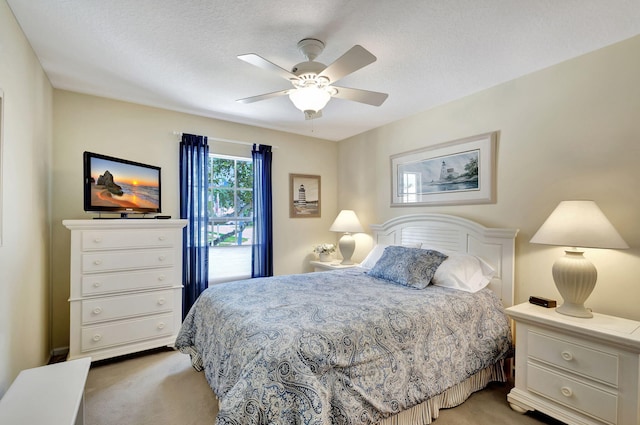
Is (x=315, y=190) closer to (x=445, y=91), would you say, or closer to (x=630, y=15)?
(x=445, y=91)

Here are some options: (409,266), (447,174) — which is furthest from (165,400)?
(447,174)

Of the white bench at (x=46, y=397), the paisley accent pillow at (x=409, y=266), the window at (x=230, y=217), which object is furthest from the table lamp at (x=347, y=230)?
the white bench at (x=46, y=397)

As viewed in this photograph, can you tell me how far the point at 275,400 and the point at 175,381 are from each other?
1.56 m

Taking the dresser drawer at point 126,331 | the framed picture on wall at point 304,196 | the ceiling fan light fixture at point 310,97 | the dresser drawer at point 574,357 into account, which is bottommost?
the dresser drawer at point 126,331

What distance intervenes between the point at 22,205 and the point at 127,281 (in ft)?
3.44

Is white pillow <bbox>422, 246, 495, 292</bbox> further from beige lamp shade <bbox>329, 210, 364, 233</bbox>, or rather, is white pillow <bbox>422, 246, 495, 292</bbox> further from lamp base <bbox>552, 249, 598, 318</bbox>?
beige lamp shade <bbox>329, 210, 364, 233</bbox>

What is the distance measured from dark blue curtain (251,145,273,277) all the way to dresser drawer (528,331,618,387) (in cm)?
289

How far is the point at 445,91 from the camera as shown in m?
2.93

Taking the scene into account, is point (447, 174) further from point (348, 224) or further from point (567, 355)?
point (567, 355)

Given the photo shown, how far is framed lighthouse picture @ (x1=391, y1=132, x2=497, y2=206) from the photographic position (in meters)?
2.88

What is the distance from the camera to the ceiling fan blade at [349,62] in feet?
5.44

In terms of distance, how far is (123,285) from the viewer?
110 inches

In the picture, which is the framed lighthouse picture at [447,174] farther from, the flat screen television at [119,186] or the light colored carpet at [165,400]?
the flat screen television at [119,186]

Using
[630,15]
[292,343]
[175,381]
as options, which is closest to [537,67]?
[630,15]
